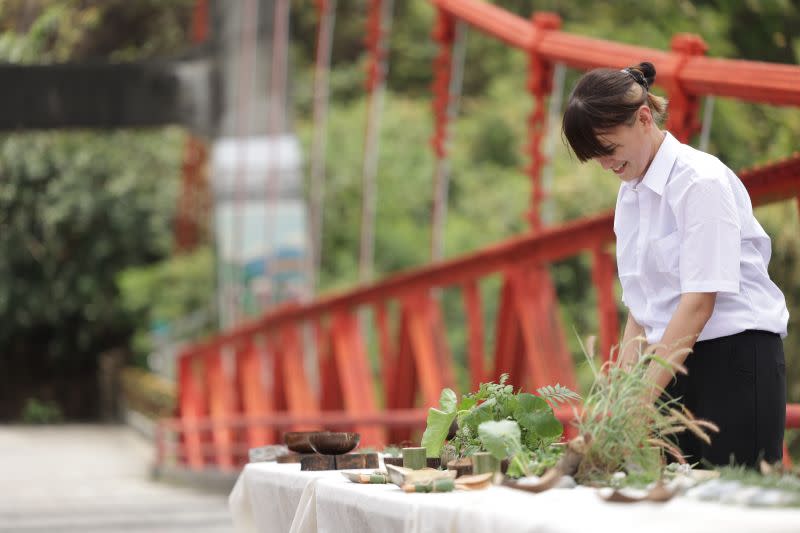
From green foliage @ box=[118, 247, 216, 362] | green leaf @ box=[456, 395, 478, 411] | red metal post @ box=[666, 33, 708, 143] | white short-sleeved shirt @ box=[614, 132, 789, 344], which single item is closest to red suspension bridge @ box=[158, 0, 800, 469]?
red metal post @ box=[666, 33, 708, 143]

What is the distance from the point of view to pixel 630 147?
229 centimetres

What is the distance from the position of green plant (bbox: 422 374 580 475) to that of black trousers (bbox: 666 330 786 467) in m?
0.24

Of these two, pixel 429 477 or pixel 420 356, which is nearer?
pixel 429 477

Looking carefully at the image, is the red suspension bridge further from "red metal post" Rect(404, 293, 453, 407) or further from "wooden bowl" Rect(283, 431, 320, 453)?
"wooden bowl" Rect(283, 431, 320, 453)

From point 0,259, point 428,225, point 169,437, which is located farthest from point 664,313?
point 0,259

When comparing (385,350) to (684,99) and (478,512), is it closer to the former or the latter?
(684,99)

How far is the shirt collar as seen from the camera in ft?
7.63

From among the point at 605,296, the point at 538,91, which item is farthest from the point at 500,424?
the point at 538,91

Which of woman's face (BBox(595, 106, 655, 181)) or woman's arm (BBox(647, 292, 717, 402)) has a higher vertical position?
woman's face (BBox(595, 106, 655, 181))

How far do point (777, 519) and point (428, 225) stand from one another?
16.1 metres

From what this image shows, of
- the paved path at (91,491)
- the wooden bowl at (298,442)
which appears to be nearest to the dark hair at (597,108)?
the wooden bowl at (298,442)

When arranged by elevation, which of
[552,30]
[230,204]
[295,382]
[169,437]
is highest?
[552,30]

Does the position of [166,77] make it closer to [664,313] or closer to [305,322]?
[305,322]

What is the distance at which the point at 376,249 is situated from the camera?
16531mm
